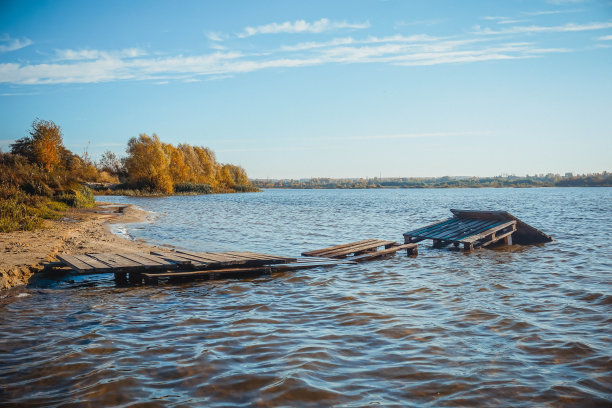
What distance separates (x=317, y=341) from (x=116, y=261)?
18.9ft

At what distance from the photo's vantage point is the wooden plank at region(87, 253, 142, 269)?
8852 mm

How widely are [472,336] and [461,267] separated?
595cm

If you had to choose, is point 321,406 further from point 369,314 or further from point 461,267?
point 461,267

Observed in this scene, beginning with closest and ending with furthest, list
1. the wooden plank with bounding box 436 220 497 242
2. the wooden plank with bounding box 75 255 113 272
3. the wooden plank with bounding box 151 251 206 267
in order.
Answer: the wooden plank with bounding box 75 255 113 272 → the wooden plank with bounding box 151 251 206 267 → the wooden plank with bounding box 436 220 497 242

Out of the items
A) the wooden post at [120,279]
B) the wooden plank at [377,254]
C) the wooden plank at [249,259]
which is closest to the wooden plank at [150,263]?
the wooden post at [120,279]

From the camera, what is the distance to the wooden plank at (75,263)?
27.7 feet

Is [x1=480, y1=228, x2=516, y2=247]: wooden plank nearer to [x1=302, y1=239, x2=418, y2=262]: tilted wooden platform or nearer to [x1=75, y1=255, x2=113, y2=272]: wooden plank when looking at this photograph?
[x1=302, y1=239, x2=418, y2=262]: tilted wooden platform

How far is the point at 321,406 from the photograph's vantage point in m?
3.94

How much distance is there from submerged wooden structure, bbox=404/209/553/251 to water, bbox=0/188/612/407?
163 inches

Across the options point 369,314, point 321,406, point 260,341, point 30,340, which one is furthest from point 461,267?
point 30,340

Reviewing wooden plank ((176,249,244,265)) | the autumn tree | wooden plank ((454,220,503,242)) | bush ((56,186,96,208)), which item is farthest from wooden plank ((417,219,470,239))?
the autumn tree

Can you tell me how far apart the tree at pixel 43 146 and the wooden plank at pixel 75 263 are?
25.5m

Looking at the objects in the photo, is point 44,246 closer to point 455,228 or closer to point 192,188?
point 455,228

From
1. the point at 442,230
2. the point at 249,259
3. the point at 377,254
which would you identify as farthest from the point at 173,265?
the point at 442,230
